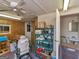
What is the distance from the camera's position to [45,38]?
4848 mm

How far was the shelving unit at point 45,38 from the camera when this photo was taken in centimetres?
463

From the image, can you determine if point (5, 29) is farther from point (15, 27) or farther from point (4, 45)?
point (4, 45)

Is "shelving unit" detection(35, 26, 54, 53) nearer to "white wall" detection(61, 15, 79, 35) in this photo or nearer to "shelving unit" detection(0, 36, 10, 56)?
"white wall" detection(61, 15, 79, 35)

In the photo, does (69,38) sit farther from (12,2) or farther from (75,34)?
(12,2)

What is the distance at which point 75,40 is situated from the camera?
4098 millimetres

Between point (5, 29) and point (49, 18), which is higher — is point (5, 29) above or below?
below

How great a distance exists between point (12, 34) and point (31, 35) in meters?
1.75

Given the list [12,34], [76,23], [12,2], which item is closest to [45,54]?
[76,23]

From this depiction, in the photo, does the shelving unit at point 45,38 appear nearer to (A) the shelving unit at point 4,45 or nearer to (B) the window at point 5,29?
(A) the shelving unit at point 4,45

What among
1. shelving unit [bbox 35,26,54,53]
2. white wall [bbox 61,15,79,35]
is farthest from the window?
white wall [bbox 61,15,79,35]

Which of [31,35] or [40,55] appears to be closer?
[40,55]

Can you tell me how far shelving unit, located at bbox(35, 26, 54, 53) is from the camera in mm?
4628

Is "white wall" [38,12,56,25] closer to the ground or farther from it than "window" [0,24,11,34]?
farther from it

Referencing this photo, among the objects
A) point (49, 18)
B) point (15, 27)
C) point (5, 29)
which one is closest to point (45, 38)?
point (49, 18)
